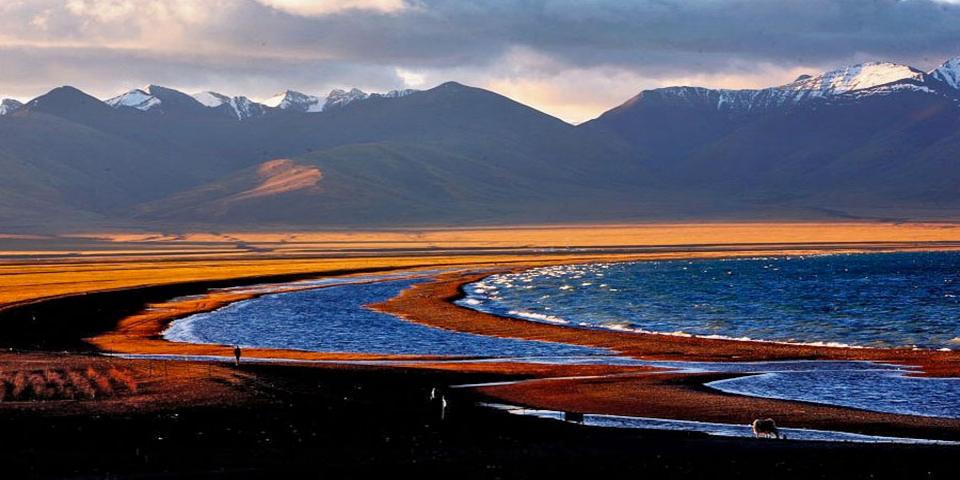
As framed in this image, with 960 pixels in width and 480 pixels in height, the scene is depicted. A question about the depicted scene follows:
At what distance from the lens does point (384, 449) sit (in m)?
26.2

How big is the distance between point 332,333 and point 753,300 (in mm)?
33932

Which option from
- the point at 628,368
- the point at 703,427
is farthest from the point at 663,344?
the point at 703,427

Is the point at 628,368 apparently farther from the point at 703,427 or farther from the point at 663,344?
the point at 703,427

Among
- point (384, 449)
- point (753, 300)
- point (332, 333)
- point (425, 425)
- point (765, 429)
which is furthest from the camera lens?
point (753, 300)

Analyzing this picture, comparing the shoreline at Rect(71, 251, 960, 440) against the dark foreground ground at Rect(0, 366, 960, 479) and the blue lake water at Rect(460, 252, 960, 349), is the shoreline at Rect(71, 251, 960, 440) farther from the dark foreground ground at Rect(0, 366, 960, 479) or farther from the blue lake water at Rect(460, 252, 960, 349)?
the dark foreground ground at Rect(0, 366, 960, 479)

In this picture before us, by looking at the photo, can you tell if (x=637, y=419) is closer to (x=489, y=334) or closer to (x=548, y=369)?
(x=548, y=369)

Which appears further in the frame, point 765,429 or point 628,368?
point 628,368

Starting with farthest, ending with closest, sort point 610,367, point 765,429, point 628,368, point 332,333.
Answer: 1. point 332,333
2. point 610,367
3. point 628,368
4. point 765,429

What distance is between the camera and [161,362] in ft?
139

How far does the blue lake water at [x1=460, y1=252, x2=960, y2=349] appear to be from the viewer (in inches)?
2467

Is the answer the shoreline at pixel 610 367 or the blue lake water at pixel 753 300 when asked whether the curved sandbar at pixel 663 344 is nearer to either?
the shoreline at pixel 610 367

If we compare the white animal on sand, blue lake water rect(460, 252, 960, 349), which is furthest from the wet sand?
blue lake water rect(460, 252, 960, 349)

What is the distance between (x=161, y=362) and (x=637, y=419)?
696 inches

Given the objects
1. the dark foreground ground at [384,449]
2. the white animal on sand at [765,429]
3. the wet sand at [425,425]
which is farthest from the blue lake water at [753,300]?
the dark foreground ground at [384,449]
